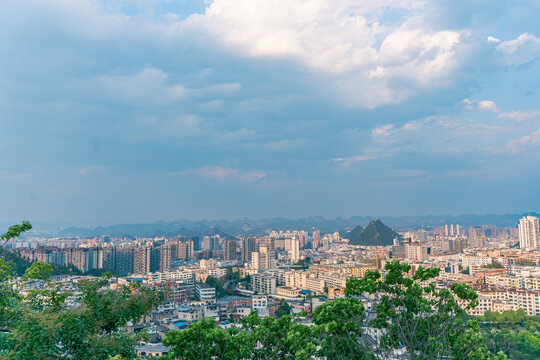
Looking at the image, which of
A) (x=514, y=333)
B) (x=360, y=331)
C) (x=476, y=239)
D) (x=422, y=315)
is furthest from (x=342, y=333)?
(x=476, y=239)

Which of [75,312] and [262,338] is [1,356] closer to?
[75,312]

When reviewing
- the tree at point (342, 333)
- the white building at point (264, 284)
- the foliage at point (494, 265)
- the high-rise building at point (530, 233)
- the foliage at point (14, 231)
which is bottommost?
the white building at point (264, 284)

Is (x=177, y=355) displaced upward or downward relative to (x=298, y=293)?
upward

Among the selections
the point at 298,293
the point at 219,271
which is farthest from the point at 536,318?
the point at 219,271

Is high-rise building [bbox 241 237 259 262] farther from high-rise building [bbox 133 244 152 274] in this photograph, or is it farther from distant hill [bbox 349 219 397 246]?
distant hill [bbox 349 219 397 246]

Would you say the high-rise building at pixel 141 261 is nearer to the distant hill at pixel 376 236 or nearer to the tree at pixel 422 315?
the tree at pixel 422 315

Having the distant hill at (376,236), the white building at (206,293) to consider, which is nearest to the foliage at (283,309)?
the white building at (206,293)

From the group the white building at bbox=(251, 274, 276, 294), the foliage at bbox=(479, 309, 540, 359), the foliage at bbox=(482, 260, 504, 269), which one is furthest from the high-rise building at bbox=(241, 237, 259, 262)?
the foliage at bbox=(479, 309, 540, 359)

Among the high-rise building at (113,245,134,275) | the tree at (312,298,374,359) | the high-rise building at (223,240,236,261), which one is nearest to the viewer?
the tree at (312,298,374,359)
